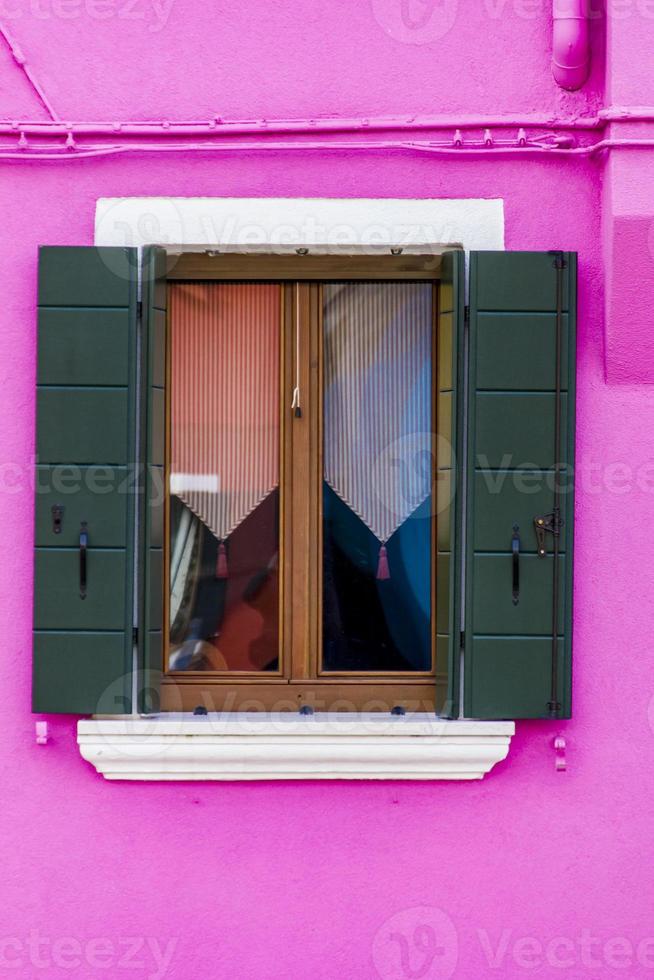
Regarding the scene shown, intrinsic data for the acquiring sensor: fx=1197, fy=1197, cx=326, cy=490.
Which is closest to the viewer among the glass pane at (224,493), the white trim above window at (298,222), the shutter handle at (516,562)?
the shutter handle at (516,562)

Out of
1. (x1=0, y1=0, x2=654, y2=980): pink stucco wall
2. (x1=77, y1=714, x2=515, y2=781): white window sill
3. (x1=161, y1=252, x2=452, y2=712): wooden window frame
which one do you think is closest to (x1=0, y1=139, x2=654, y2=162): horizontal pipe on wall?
(x1=0, y1=0, x2=654, y2=980): pink stucco wall

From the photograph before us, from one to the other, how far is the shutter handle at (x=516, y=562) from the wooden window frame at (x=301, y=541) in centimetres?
34

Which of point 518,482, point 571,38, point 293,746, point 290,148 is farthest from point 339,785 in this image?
point 571,38

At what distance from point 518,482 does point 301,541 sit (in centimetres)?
80

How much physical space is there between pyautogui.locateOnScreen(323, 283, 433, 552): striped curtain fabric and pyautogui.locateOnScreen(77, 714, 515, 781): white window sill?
0.59m

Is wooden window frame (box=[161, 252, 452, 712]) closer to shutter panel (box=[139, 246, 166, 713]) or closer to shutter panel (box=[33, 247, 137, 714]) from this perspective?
shutter panel (box=[139, 246, 166, 713])

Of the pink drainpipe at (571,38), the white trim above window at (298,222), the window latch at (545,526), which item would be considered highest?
the pink drainpipe at (571,38)

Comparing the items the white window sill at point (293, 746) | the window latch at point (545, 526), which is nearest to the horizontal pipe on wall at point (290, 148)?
the window latch at point (545, 526)

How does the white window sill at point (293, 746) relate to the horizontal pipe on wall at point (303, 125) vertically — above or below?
below

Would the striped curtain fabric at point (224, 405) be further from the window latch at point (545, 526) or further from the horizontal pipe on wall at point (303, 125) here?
the window latch at point (545, 526)

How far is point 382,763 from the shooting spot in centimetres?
407

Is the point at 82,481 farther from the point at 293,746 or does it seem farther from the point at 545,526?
the point at 545,526

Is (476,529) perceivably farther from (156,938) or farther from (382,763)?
(156,938)

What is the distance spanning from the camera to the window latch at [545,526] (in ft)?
13.1
